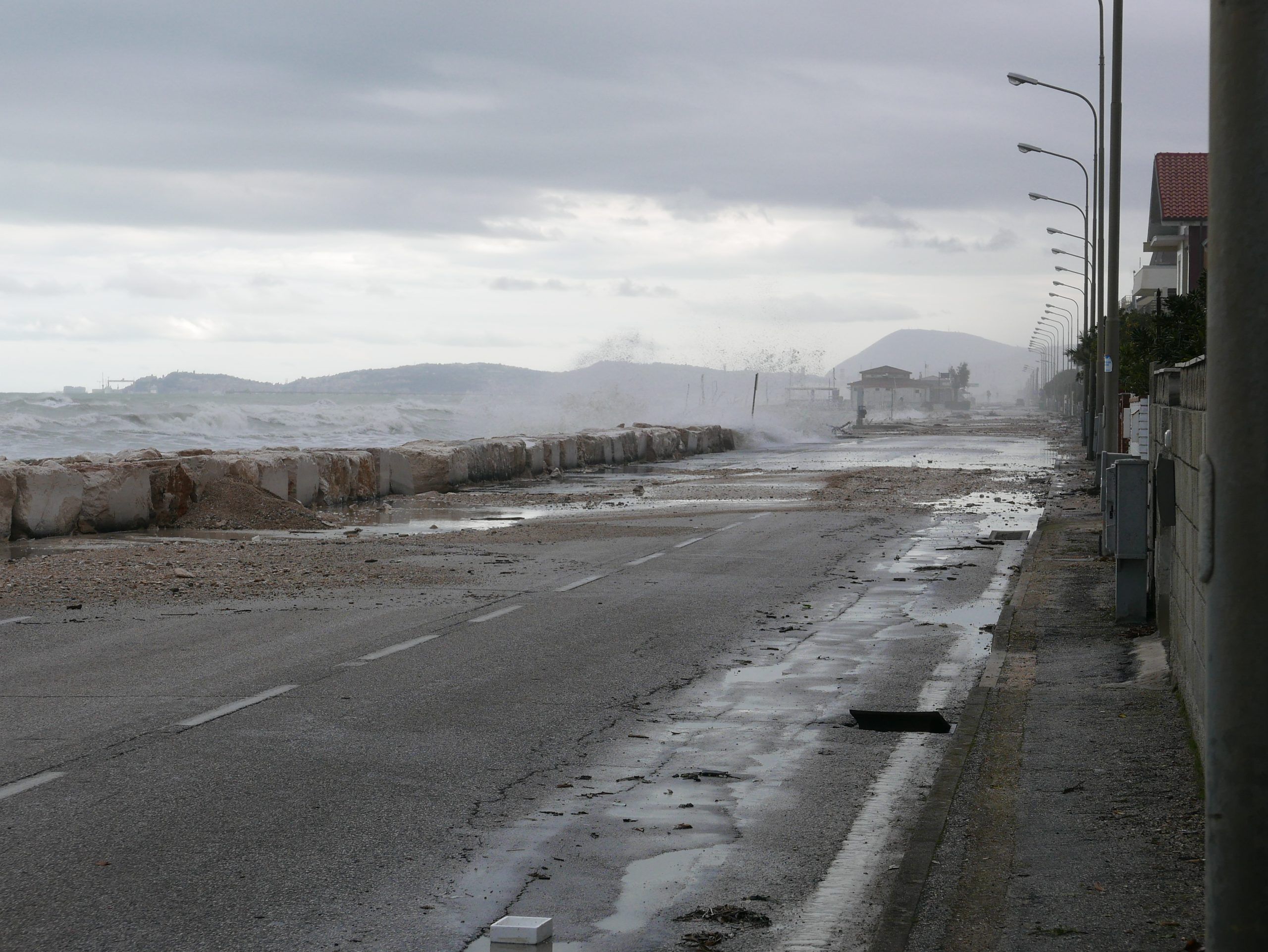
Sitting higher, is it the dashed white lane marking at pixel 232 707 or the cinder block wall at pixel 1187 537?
the cinder block wall at pixel 1187 537

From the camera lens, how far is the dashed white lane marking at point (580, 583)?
14.2 metres

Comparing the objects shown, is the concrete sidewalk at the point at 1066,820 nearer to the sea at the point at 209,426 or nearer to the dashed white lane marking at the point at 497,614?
the dashed white lane marking at the point at 497,614

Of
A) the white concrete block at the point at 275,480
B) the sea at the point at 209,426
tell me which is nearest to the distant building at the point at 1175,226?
the sea at the point at 209,426

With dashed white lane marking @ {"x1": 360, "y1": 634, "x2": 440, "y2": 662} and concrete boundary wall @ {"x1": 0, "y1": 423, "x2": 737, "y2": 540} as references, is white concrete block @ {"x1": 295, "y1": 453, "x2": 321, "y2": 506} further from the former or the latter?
dashed white lane marking @ {"x1": 360, "y1": 634, "x2": 440, "y2": 662}

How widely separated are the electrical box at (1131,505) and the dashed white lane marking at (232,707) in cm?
624

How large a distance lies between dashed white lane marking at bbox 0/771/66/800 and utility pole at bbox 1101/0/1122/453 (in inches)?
868

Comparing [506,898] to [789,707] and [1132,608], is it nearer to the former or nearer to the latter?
[789,707]

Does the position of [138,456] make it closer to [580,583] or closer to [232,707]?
[580,583]

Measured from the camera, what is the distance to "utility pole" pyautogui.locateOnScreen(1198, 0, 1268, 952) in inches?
122

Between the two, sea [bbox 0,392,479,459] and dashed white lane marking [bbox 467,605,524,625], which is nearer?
dashed white lane marking [bbox 467,605,524,625]

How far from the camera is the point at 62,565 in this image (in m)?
16.1

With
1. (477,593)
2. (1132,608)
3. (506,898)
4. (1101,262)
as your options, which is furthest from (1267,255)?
(1101,262)

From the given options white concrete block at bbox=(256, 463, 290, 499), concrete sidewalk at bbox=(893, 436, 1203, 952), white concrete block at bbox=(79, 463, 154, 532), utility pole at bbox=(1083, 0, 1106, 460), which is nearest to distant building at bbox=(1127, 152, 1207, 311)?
utility pole at bbox=(1083, 0, 1106, 460)

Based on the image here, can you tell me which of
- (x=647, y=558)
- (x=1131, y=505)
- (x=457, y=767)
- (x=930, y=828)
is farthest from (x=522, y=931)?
(x=647, y=558)
